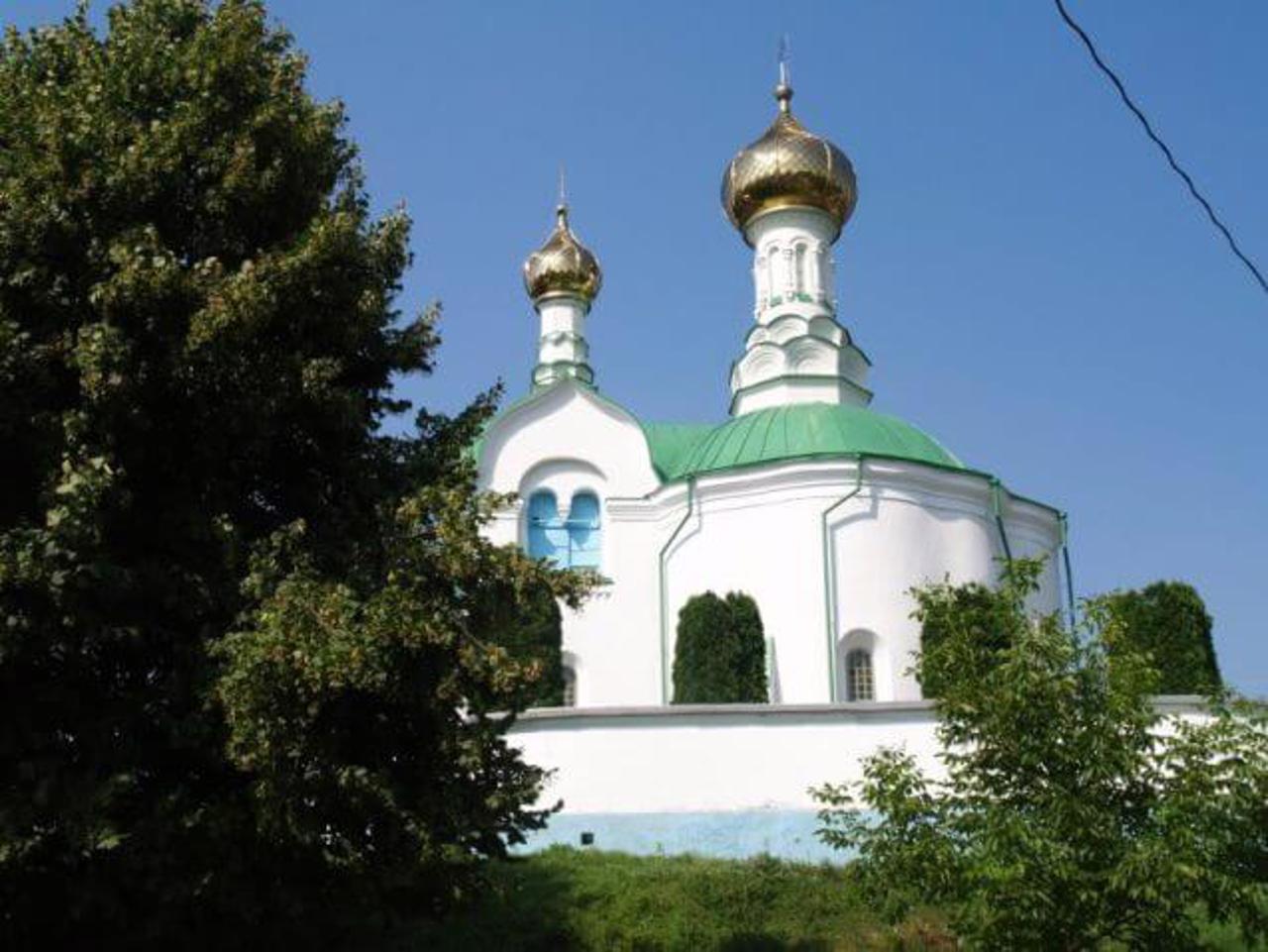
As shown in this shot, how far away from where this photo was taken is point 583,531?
22.7 meters

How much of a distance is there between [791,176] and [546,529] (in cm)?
775

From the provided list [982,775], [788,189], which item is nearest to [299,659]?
[982,775]

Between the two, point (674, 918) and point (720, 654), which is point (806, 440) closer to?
point (720, 654)

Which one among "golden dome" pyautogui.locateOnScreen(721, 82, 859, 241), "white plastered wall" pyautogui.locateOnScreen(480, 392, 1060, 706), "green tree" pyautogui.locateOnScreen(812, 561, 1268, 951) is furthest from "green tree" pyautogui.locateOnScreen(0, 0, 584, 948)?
"golden dome" pyautogui.locateOnScreen(721, 82, 859, 241)

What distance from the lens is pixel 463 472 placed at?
9.64 meters

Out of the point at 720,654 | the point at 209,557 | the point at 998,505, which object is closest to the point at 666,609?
the point at 720,654

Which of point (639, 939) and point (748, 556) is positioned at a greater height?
point (748, 556)

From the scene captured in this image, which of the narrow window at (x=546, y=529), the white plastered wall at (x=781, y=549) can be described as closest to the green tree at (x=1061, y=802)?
the white plastered wall at (x=781, y=549)

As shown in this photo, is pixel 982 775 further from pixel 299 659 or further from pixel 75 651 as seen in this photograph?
pixel 75 651

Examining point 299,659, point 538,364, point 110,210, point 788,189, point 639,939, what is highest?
point 788,189

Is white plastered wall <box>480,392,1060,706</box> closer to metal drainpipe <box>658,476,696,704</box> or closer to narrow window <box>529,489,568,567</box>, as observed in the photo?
metal drainpipe <box>658,476,696,704</box>

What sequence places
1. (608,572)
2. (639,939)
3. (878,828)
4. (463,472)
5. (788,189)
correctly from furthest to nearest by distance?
1. (788,189)
2. (608,572)
3. (639,939)
4. (463,472)
5. (878,828)

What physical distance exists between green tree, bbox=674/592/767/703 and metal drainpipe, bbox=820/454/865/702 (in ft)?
3.05

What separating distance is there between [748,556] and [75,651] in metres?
13.2
